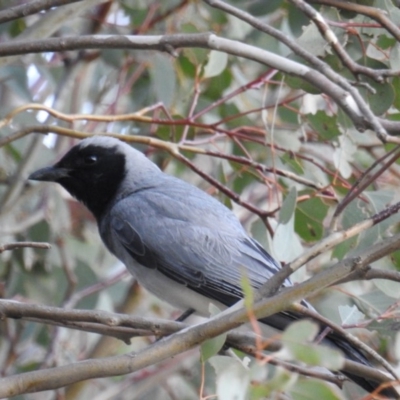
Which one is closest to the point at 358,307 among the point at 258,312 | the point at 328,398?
the point at 258,312

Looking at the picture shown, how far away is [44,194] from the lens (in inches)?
171

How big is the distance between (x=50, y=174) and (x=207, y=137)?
112 centimetres

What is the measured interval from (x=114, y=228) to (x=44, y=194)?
3.20ft

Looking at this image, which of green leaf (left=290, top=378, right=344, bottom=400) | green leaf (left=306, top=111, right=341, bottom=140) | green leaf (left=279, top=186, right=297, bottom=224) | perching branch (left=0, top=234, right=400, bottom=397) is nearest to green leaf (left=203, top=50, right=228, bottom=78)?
green leaf (left=306, top=111, right=341, bottom=140)

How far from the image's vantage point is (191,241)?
334 cm

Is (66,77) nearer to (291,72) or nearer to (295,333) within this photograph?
(291,72)

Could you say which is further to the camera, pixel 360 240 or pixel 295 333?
pixel 360 240

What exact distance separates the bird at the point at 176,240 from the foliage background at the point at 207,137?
139 mm

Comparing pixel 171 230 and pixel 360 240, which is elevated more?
pixel 360 240

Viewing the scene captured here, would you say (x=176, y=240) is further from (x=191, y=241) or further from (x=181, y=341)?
(x=181, y=341)

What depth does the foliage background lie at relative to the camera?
2.59m

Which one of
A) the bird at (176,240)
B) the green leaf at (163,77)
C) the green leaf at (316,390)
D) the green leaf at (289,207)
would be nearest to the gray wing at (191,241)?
the bird at (176,240)

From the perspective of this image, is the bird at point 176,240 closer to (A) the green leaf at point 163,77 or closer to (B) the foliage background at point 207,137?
(B) the foliage background at point 207,137

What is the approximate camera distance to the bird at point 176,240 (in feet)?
10.6
